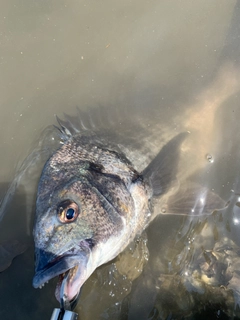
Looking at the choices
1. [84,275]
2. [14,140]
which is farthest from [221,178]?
[14,140]

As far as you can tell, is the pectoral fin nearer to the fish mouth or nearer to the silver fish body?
the silver fish body

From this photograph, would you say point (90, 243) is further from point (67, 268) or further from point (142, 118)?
point (142, 118)

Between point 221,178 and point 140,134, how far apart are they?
3.48 feet

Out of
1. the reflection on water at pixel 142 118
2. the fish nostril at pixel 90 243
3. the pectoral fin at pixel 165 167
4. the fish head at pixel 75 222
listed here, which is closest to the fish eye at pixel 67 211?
the fish head at pixel 75 222

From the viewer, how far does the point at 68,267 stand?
6.60 feet

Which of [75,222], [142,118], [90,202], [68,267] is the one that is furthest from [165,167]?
[68,267]

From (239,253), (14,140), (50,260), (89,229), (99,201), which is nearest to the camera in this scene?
(50,260)

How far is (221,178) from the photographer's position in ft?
11.1

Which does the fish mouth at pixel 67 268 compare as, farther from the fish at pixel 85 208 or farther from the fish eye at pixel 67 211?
the fish eye at pixel 67 211

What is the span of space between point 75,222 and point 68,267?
342 millimetres

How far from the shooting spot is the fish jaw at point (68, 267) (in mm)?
2020

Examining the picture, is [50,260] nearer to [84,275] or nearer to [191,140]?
[84,275]

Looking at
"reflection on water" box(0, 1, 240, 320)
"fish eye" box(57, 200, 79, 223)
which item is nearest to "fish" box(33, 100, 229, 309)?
"fish eye" box(57, 200, 79, 223)

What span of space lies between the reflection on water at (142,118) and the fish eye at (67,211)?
87cm
